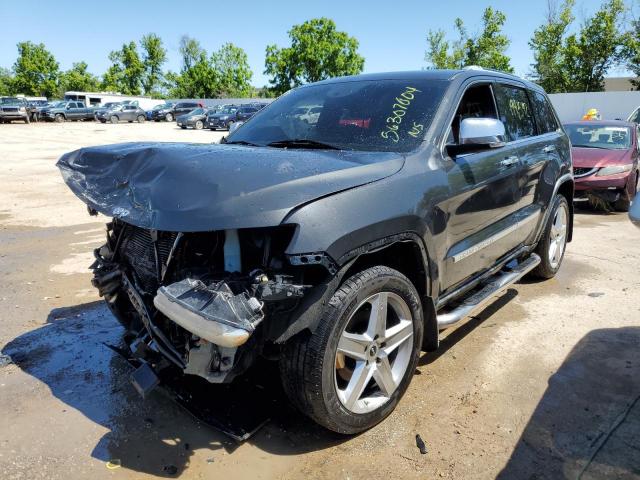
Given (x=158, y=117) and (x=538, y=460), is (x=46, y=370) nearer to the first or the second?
(x=538, y=460)

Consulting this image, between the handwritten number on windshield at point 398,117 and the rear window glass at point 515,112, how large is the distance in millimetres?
1009

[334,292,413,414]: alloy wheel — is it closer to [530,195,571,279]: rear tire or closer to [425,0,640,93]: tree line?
[530,195,571,279]: rear tire

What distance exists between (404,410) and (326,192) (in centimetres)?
147

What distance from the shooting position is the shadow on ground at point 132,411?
8.73 feet

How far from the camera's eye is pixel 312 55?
5731 centimetres

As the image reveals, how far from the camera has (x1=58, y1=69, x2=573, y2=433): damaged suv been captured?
2258mm

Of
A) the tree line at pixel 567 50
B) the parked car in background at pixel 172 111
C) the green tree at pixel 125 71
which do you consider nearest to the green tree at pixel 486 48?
the tree line at pixel 567 50

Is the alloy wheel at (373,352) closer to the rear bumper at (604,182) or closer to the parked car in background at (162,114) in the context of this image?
the rear bumper at (604,182)

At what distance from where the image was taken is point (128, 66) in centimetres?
7838

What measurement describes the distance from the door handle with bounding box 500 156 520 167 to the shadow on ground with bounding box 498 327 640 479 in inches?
57.7

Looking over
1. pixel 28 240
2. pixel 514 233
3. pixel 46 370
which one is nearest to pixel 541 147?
pixel 514 233

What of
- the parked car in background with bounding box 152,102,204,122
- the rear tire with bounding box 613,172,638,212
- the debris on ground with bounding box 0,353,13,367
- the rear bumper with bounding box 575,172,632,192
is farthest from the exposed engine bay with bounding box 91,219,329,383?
the parked car in background with bounding box 152,102,204,122

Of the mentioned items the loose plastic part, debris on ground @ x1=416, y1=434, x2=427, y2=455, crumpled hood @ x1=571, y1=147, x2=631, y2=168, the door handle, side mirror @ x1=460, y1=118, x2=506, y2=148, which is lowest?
debris on ground @ x1=416, y1=434, x2=427, y2=455

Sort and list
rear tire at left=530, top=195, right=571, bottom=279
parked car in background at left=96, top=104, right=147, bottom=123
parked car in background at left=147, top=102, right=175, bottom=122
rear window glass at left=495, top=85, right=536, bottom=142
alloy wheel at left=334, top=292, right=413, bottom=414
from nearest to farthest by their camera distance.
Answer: alloy wheel at left=334, top=292, right=413, bottom=414, rear window glass at left=495, top=85, right=536, bottom=142, rear tire at left=530, top=195, right=571, bottom=279, parked car in background at left=96, top=104, right=147, bottom=123, parked car in background at left=147, top=102, right=175, bottom=122
